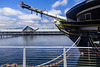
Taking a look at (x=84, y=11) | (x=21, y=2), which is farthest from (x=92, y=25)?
(x=21, y=2)

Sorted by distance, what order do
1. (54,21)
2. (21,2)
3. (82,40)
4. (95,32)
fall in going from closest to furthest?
(95,32), (82,40), (54,21), (21,2)

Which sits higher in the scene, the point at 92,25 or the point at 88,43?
the point at 92,25

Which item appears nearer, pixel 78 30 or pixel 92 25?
pixel 92 25

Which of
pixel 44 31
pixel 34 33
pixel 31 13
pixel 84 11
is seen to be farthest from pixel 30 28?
pixel 84 11

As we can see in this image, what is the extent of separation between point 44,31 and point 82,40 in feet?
162

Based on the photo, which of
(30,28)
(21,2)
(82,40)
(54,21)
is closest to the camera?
(82,40)

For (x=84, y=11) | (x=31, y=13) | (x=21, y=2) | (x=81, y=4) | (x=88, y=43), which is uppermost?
(x=21, y=2)

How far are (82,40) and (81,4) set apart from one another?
3.53 m

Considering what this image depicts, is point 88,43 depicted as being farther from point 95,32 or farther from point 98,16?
point 98,16

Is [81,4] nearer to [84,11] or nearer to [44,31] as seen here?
[84,11]

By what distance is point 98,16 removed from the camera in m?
6.72

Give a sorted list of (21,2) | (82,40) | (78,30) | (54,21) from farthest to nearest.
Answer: (21,2), (54,21), (78,30), (82,40)

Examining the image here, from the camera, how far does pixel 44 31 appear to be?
56094mm

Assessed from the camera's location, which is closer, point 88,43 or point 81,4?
point 88,43
